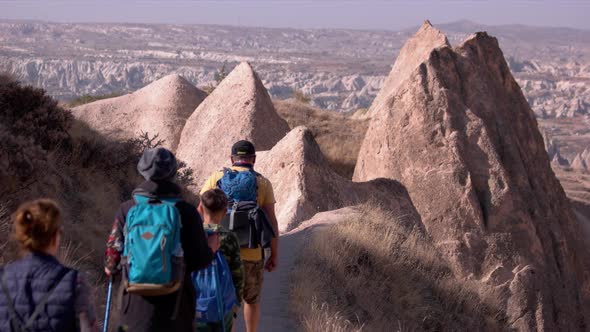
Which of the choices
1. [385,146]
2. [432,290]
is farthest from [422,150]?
[432,290]

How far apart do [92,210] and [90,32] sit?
173629mm

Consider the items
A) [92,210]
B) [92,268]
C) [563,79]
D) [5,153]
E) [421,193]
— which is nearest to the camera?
[92,268]

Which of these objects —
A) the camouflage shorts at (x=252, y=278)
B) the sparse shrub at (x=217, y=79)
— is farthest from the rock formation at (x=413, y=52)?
the camouflage shorts at (x=252, y=278)

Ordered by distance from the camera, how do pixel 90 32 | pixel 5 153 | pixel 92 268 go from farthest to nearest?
pixel 90 32 < pixel 5 153 < pixel 92 268

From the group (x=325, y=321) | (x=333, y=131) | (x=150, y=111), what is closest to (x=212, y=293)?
(x=325, y=321)

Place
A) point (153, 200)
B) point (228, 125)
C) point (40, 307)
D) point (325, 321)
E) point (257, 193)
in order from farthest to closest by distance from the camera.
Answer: point (228, 125), point (325, 321), point (257, 193), point (153, 200), point (40, 307)

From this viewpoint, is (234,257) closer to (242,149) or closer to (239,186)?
(239,186)

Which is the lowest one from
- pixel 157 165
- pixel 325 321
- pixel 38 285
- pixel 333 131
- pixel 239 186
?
pixel 333 131

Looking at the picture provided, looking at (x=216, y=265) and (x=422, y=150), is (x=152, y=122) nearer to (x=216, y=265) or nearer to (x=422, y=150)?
(x=422, y=150)

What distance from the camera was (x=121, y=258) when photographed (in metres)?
4.13

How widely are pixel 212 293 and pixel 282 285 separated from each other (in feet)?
9.96

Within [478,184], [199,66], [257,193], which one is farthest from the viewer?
[199,66]

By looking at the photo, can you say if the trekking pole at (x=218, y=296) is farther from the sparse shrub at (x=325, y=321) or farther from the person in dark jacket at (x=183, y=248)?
the sparse shrub at (x=325, y=321)

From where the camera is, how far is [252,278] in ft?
18.5
